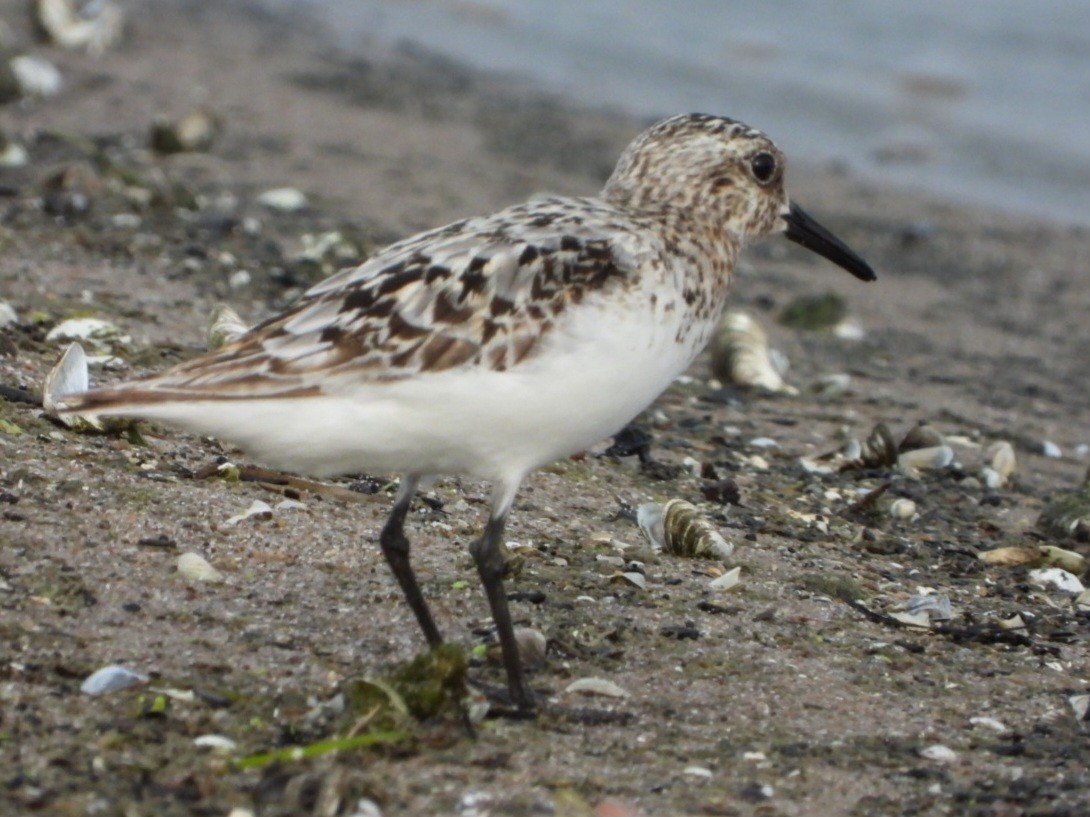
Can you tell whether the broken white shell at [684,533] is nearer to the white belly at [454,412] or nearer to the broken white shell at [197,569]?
the white belly at [454,412]

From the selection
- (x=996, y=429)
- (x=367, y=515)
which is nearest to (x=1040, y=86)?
(x=996, y=429)

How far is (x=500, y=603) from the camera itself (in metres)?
4.46

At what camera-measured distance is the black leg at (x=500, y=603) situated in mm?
4297

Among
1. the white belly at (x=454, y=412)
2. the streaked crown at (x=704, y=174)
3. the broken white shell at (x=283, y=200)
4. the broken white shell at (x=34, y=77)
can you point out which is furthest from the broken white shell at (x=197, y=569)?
the broken white shell at (x=34, y=77)

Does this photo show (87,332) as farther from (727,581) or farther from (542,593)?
(727,581)

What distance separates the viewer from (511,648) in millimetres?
4344

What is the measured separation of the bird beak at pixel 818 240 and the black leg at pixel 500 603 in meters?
1.74

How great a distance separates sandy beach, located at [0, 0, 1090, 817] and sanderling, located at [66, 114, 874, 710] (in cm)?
40

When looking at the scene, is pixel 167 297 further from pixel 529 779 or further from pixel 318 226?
pixel 529 779

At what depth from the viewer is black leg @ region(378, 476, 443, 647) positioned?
445cm

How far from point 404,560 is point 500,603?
12.1 inches

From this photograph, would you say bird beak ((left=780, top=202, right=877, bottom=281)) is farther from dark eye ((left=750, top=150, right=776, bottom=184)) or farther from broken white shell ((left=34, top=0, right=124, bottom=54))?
broken white shell ((left=34, top=0, right=124, bottom=54))

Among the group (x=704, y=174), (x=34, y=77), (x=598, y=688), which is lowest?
(x=598, y=688)

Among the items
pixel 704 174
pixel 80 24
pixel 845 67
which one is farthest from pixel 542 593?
pixel 845 67
